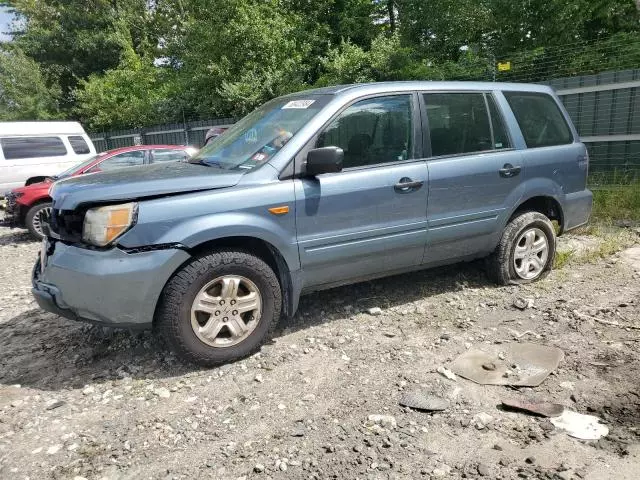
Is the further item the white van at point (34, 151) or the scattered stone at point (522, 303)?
the white van at point (34, 151)

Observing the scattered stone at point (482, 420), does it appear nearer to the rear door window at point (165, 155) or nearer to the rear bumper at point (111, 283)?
the rear bumper at point (111, 283)

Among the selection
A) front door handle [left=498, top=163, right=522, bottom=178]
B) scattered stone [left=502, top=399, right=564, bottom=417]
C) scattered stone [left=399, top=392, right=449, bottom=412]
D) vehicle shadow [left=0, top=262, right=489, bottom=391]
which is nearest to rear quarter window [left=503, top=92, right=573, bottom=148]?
front door handle [left=498, top=163, right=522, bottom=178]

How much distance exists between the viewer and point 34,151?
1123 centimetres

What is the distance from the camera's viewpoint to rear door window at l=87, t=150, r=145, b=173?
9070 mm

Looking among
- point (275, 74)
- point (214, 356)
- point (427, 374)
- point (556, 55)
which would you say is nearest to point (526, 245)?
point (427, 374)

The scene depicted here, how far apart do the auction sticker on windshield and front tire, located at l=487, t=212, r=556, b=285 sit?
213cm

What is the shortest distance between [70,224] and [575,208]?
14.7 ft

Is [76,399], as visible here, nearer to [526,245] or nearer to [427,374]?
[427,374]

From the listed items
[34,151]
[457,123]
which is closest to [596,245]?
[457,123]

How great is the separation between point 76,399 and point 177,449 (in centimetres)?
96

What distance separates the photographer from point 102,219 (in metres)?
3.24

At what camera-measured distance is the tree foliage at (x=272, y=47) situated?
1182 cm

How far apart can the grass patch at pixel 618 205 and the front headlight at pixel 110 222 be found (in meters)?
6.49

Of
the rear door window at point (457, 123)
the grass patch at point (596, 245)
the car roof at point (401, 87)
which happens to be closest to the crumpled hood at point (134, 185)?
the car roof at point (401, 87)
